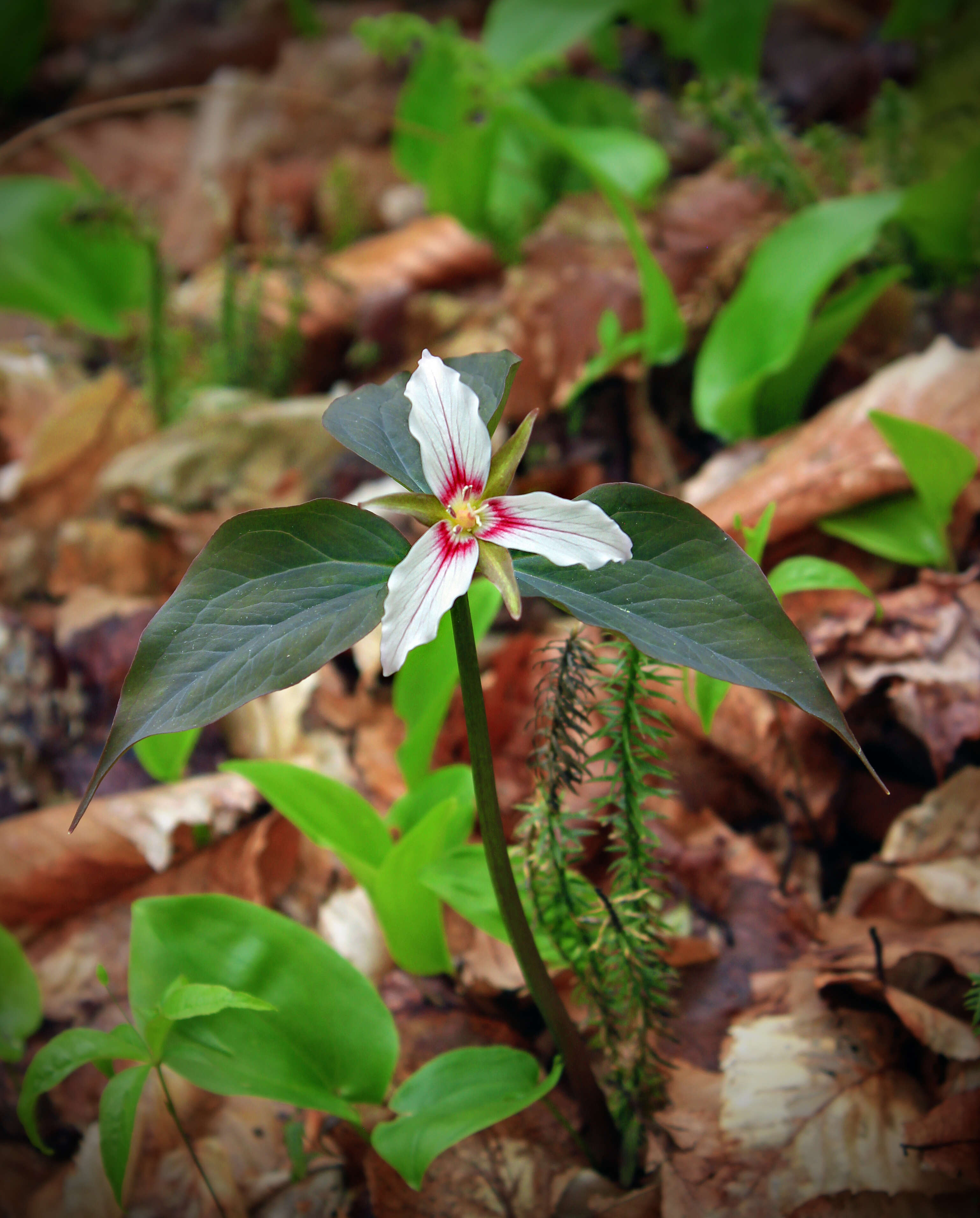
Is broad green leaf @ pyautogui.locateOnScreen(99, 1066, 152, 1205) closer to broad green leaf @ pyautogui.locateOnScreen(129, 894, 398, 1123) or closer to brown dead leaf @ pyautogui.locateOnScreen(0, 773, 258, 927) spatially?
broad green leaf @ pyautogui.locateOnScreen(129, 894, 398, 1123)

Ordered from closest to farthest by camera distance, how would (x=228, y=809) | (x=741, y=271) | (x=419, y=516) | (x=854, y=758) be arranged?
(x=419, y=516) → (x=854, y=758) → (x=228, y=809) → (x=741, y=271)

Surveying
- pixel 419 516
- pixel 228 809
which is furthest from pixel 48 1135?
pixel 419 516

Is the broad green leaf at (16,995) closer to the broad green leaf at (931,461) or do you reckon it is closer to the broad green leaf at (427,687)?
the broad green leaf at (427,687)

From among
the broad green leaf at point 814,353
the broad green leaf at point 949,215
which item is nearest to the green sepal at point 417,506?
the broad green leaf at point 814,353

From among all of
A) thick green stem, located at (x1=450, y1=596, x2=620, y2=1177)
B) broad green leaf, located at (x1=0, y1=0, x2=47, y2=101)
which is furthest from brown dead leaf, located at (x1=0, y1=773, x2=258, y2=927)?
broad green leaf, located at (x1=0, y1=0, x2=47, y2=101)

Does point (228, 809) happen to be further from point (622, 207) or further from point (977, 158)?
point (977, 158)
